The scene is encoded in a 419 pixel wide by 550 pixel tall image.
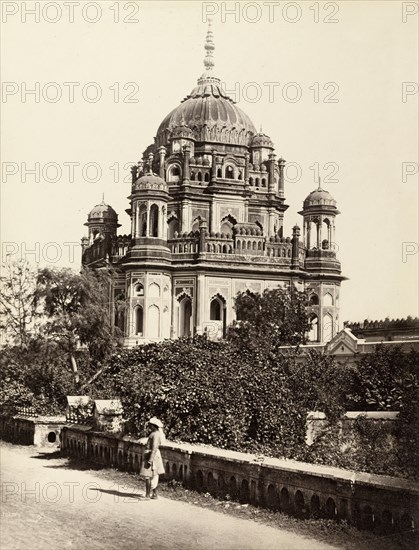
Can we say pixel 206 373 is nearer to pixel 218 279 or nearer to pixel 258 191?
pixel 218 279

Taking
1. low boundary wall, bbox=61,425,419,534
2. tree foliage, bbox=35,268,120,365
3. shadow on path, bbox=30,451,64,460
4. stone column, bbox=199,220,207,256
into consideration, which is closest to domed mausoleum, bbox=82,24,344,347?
stone column, bbox=199,220,207,256

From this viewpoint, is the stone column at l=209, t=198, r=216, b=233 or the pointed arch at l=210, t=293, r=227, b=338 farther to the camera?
Answer: the stone column at l=209, t=198, r=216, b=233

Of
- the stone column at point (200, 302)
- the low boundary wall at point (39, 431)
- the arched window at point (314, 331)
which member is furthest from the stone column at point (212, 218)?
the low boundary wall at point (39, 431)

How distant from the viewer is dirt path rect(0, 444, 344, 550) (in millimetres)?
8547

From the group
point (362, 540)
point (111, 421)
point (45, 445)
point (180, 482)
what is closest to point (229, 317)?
point (45, 445)

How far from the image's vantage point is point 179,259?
3731 cm

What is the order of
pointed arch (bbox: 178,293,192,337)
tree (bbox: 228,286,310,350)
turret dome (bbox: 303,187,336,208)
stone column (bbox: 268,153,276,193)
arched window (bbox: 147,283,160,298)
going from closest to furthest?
tree (bbox: 228,286,310,350)
arched window (bbox: 147,283,160,298)
pointed arch (bbox: 178,293,192,337)
turret dome (bbox: 303,187,336,208)
stone column (bbox: 268,153,276,193)

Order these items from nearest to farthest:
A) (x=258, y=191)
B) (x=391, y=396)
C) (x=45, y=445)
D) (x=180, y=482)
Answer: (x=180, y=482), (x=45, y=445), (x=391, y=396), (x=258, y=191)

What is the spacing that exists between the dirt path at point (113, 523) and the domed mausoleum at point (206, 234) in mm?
23449

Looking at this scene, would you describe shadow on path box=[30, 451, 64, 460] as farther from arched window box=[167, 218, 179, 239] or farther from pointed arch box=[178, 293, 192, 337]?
arched window box=[167, 218, 179, 239]

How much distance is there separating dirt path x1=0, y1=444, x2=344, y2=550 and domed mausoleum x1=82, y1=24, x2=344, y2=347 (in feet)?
76.9

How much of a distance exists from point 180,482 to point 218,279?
84.2ft

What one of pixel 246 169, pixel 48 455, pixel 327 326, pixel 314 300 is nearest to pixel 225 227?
pixel 246 169

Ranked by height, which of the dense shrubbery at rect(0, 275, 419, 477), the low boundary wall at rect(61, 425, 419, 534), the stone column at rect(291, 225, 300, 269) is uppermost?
the stone column at rect(291, 225, 300, 269)
